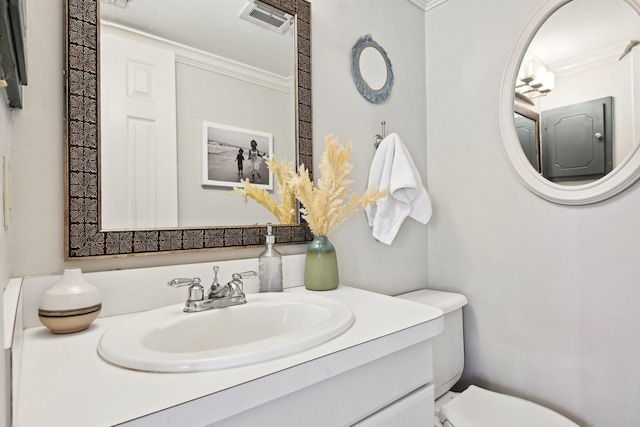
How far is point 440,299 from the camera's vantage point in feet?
4.90

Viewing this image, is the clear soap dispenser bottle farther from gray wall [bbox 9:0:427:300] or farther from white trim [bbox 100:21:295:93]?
white trim [bbox 100:21:295:93]

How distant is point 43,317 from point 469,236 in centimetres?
153

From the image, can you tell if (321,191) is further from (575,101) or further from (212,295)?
(575,101)

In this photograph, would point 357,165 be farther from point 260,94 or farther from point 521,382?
point 521,382

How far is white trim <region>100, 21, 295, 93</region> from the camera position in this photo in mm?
936

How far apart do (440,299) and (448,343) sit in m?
0.18

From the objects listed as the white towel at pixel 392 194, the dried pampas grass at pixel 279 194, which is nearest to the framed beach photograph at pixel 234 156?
the dried pampas grass at pixel 279 194

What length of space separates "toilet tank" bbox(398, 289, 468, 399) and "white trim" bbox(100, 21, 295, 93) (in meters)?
1.03

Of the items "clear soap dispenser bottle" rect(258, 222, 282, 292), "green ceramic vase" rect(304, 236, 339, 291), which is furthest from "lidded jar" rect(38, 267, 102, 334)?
"green ceramic vase" rect(304, 236, 339, 291)

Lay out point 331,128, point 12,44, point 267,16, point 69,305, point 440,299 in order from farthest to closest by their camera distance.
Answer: point 440,299, point 331,128, point 267,16, point 69,305, point 12,44

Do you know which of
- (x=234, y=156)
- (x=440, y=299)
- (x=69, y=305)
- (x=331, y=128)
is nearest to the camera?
(x=69, y=305)

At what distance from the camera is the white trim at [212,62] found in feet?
3.07

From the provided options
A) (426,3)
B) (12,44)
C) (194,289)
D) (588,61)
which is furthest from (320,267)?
(426,3)

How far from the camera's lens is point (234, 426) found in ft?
1.74
